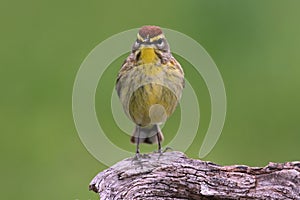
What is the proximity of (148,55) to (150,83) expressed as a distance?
164 mm

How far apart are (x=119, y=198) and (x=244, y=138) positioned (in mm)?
2890

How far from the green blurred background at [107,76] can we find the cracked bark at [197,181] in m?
2.11

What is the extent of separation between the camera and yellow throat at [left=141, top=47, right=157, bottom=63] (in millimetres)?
6547

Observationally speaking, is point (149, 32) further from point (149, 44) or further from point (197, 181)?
A: point (197, 181)

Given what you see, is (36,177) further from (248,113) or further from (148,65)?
(148,65)

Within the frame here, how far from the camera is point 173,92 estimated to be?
21.9ft

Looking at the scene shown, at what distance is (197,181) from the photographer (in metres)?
6.00

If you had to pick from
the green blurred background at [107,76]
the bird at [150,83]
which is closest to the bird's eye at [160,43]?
the bird at [150,83]

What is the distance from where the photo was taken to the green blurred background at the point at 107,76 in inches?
341

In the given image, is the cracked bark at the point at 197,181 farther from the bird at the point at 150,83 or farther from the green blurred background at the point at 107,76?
the green blurred background at the point at 107,76

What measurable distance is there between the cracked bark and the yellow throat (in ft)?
2.12

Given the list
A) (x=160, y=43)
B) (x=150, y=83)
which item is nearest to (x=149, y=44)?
(x=160, y=43)

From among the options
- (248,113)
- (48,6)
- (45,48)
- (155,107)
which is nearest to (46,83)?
(45,48)

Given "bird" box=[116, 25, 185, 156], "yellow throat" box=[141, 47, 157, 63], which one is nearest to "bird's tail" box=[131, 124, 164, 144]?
"bird" box=[116, 25, 185, 156]
